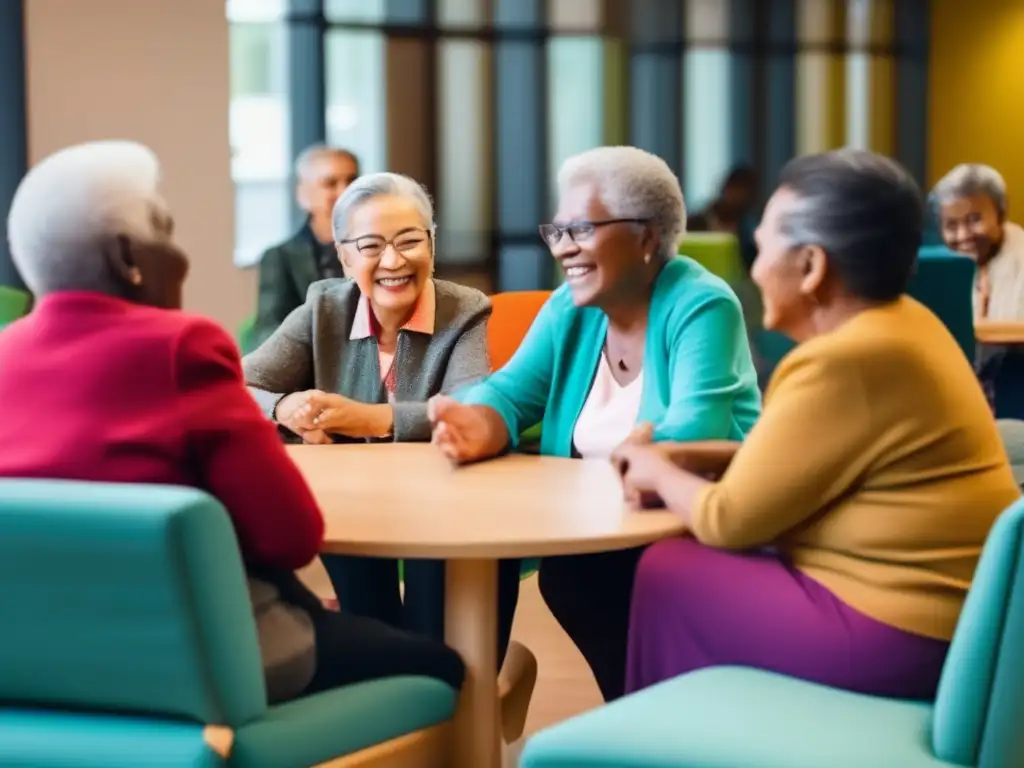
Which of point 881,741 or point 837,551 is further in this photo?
point 837,551

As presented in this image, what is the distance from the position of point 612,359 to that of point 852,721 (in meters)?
1.06

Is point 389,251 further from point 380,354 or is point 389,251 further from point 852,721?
point 852,721

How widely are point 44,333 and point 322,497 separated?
0.60m

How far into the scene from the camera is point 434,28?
7.04 metres

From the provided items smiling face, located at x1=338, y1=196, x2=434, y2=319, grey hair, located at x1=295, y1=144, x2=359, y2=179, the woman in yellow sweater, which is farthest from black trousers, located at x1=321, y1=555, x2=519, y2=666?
grey hair, located at x1=295, y1=144, x2=359, y2=179

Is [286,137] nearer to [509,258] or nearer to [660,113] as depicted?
[509,258]

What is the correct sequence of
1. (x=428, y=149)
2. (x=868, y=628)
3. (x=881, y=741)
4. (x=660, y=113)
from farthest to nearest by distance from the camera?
(x=660, y=113) < (x=428, y=149) < (x=868, y=628) < (x=881, y=741)

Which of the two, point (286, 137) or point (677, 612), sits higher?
point (286, 137)

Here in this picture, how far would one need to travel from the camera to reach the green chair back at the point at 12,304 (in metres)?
3.99

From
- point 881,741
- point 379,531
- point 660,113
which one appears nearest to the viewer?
point 881,741

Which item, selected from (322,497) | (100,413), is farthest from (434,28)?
(100,413)

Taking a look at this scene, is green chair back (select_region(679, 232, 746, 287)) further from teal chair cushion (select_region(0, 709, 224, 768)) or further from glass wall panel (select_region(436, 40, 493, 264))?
teal chair cushion (select_region(0, 709, 224, 768))

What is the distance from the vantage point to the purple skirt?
188 cm

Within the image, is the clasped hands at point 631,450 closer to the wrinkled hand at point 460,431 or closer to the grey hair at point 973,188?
the wrinkled hand at point 460,431
